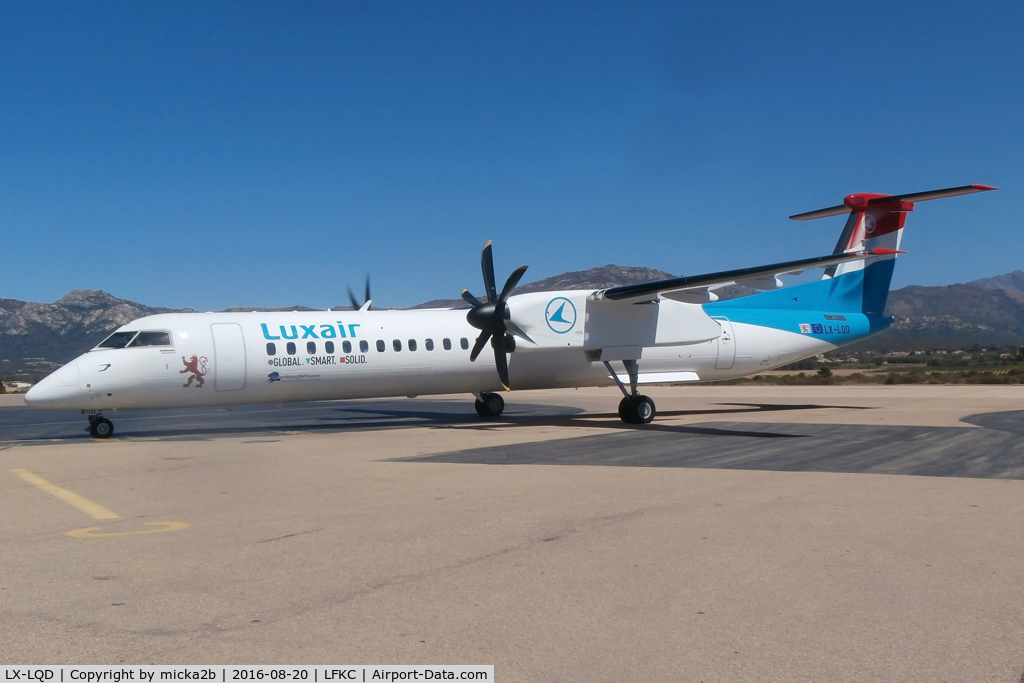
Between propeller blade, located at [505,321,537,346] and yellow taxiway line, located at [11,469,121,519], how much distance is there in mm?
10954

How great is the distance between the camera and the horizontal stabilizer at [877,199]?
2123 centimetres

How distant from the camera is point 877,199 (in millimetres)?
24859

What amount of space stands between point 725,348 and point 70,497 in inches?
730

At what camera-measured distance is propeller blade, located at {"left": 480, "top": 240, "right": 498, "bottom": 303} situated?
2072 centimetres

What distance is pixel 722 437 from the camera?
55.8 ft

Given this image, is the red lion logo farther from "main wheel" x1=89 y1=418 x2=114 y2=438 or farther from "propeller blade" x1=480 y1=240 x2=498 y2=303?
"propeller blade" x1=480 y1=240 x2=498 y2=303

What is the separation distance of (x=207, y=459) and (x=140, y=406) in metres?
5.34

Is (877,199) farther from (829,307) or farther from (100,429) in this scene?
(100,429)

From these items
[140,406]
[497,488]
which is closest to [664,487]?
[497,488]

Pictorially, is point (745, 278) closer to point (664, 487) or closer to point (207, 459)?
point (664, 487)

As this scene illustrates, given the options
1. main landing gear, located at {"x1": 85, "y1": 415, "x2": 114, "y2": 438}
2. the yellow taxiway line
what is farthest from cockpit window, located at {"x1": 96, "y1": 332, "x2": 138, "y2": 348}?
the yellow taxiway line

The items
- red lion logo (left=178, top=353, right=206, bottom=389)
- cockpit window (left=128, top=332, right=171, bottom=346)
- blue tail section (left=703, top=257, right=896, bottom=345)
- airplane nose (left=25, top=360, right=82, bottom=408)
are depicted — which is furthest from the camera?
blue tail section (left=703, top=257, right=896, bottom=345)

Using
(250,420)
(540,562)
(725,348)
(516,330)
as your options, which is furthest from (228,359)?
(540,562)

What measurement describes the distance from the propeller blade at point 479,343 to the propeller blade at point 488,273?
2.95ft
